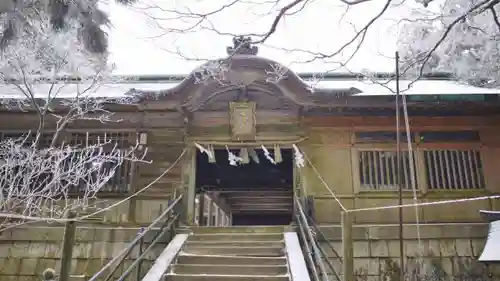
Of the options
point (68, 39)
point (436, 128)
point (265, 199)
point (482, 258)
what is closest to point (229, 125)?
point (68, 39)

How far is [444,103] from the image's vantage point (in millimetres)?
9555

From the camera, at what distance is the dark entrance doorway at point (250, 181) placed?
43.2ft

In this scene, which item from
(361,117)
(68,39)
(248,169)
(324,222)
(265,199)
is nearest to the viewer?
(68,39)

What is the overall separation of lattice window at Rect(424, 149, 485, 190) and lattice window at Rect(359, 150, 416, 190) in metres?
0.50

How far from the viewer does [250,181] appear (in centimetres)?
1559

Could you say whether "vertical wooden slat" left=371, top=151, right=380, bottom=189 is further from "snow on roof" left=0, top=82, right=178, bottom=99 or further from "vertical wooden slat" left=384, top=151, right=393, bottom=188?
"snow on roof" left=0, top=82, right=178, bottom=99

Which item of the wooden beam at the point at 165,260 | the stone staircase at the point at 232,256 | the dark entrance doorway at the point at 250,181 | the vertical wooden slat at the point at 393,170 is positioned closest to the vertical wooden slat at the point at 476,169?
the vertical wooden slat at the point at 393,170

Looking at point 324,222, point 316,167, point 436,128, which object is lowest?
point 324,222

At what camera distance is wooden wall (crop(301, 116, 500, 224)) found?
9227 mm

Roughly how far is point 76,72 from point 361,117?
701 cm

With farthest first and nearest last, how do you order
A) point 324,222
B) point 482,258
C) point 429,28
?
point 429,28 → point 324,222 → point 482,258

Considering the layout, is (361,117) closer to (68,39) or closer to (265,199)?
(68,39)

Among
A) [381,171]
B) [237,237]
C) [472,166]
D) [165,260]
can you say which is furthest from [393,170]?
[165,260]

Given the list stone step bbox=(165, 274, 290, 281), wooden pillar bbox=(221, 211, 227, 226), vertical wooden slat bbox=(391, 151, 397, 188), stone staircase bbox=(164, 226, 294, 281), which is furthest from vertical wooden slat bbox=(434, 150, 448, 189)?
wooden pillar bbox=(221, 211, 227, 226)
